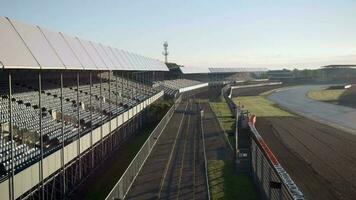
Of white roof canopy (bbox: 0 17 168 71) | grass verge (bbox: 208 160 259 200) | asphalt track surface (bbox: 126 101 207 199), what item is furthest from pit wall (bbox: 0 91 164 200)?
grass verge (bbox: 208 160 259 200)

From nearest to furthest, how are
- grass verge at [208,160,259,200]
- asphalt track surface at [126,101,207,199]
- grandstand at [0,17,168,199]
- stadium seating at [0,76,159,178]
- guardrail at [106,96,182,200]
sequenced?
grandstand at [0,17,168,199], stadium seating at [0,76,159,178], guardrail at [106,96,182,200], asphalt track surface at [126,101,207,199], grass verge at [208,160,259,200]

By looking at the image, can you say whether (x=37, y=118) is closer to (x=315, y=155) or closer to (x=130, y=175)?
(x=130, y=175)

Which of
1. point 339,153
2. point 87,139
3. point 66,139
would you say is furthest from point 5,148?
point 339,153

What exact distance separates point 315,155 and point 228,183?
1265cm

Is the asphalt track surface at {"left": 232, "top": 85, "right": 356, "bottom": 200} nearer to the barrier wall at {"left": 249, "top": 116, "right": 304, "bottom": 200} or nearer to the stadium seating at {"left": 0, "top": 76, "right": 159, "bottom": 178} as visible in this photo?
the barrier wall at {"left": 249, "top": 116, "right": 304, "bottom": 200}

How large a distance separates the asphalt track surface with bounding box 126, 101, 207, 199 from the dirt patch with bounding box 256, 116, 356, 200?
6.07 meters

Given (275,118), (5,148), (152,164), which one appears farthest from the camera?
(275,118)

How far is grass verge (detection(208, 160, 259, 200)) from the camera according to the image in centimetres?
2317

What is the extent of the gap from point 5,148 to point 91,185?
8.56m

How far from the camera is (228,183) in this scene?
25453mm

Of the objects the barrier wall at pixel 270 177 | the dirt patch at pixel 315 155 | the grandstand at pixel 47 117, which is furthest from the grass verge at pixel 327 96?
the barrier wall at pixel 270 177

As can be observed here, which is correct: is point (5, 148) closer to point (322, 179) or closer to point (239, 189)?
point (239, 189)

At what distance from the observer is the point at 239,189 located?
24.3 meters

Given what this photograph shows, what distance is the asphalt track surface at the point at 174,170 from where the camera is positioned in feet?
75.3
